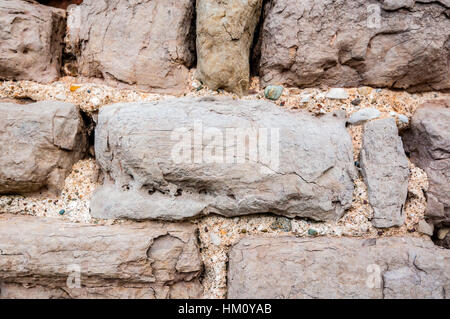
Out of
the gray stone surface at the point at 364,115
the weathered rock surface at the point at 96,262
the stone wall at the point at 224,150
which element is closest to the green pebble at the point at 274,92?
the stone wall at the point at 224,150

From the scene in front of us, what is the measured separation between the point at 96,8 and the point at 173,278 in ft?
3.96

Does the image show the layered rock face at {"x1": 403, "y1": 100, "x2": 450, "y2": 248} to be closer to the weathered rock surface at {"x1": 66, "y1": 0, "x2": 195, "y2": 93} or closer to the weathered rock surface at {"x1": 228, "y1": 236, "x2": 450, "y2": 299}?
the weathered rock surface at {"x1": 228, "y1": 236, "x2": 450, "y2": 299}

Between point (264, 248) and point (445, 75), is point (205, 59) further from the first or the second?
point (445, 75)

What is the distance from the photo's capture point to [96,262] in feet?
3.76

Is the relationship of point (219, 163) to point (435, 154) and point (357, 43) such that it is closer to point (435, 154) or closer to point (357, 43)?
point (357, 43)

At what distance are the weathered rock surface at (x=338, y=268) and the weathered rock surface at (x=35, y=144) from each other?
81cm

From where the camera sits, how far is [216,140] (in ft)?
3.83

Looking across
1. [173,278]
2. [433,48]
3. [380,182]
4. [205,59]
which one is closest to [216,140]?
[205,59]

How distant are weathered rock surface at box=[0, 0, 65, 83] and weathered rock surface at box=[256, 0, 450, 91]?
0.95 m

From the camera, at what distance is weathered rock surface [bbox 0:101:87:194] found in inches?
48.5

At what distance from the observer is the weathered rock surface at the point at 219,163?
1.17 metres

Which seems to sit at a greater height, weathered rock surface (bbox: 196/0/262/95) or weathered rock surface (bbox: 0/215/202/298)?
weathered rock surface (bbox: 196/0/262/95)

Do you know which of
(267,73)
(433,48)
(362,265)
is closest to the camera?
(362,265)

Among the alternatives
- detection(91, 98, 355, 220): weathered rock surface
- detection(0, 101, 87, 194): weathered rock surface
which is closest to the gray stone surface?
detection(91, 98, 355, 220): weathered rock surface
